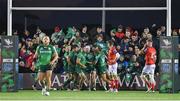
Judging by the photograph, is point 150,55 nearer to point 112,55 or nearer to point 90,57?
point 112,55

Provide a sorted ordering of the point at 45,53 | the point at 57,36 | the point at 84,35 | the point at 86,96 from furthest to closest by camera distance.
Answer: the point at 57,36, the point at 84,35, the point at 45,53, the point at 86,96

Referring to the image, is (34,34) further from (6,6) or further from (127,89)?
(127,89)

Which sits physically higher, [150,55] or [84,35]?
[84,35]

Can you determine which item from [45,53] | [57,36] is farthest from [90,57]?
[45,53]

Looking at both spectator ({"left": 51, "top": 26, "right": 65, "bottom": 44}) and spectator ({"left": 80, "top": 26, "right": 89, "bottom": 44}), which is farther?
spectator ({"left": 51, "top": 26, "right": 65, "bottom": 44})

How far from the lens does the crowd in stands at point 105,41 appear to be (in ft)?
101

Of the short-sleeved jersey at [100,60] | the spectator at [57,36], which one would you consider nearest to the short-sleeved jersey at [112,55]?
the short-sleeved jersey at [100,60]

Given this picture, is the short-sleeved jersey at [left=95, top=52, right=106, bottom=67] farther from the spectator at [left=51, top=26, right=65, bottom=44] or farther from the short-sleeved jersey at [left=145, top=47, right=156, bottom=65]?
the spectator at [left=51, top=26, right=65, bottom=44]

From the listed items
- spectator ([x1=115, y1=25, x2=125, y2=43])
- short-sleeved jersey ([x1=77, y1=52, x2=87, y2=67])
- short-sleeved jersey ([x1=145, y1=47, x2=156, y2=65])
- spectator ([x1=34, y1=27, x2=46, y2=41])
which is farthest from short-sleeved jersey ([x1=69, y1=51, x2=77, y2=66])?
short-sleeved jersey ([x1=145, y1=47, x2=156, y2=65])

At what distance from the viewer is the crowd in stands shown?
30.8m

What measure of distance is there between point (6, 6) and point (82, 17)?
348 centimetres

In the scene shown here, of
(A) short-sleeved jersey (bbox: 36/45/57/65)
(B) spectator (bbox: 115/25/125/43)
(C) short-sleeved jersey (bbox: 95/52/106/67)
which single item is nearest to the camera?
(A) short-sleeved jersey (bbox: 36/45/57/65)

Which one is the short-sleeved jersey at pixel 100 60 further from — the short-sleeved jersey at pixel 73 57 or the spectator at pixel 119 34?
the spectator at pixel 119 34

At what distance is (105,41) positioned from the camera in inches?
1244
